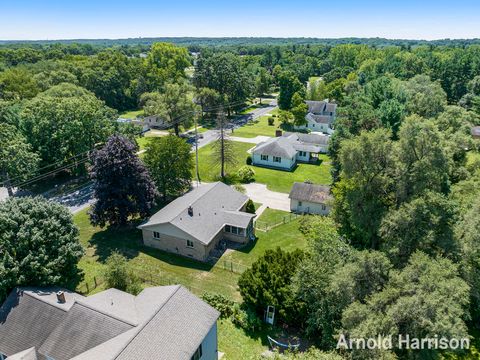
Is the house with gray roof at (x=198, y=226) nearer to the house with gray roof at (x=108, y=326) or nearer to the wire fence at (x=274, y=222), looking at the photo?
the wire fence at (x=274, y=222)

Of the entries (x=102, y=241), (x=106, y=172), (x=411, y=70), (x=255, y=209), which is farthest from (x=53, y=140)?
(x=411, y=70)

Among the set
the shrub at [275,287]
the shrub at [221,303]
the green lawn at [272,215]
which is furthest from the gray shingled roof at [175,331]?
the green lawn at [272,215]

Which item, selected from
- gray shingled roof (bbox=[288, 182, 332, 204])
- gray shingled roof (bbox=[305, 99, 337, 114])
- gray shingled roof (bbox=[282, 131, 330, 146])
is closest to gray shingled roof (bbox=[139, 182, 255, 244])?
gray shingled roof (bbox=[288, 182, 332, 204])

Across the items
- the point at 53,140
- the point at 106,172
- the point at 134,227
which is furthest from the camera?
the point at 53,140

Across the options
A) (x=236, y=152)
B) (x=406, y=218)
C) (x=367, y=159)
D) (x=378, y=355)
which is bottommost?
→ (x=236, y=152)

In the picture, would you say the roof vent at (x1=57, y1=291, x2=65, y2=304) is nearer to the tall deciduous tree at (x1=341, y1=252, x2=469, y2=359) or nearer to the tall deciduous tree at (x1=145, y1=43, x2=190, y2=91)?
the tall deciduous tree at (x1=341, y1=252, x2=469, y2=359)

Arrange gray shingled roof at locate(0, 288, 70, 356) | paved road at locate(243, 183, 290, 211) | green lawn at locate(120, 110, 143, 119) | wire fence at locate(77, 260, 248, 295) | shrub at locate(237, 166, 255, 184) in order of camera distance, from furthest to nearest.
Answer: green lawn at locate(120, 110, 143, 119) → shrub at locate(237, 166, 255, 184) → paved road at locate(243, 183, 290, 211) → wire fence at locate(77, 260, 248, 295) → gray shingled roof at locate(0, 288, 70, 356)

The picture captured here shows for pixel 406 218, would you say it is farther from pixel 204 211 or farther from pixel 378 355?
pixel 204 211
